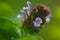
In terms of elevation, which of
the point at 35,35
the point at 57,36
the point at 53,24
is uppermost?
the point at 53,24

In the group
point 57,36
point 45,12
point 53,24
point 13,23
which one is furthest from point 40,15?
point 53,24

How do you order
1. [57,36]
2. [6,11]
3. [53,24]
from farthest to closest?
[53,24] → [57,36] → [6,11]

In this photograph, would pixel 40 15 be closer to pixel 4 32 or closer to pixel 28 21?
pixel 28 21

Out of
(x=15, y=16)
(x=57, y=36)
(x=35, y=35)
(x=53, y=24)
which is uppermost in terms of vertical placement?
(x=53, y=24)

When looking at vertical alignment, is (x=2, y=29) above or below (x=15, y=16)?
below

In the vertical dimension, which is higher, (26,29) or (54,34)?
(54,34)


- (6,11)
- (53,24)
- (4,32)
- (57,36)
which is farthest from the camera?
(53,24)

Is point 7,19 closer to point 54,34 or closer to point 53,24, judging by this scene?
point 54,34

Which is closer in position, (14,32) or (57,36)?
(14,32)

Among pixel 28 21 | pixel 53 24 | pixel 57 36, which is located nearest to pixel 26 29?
pixel 28 21
